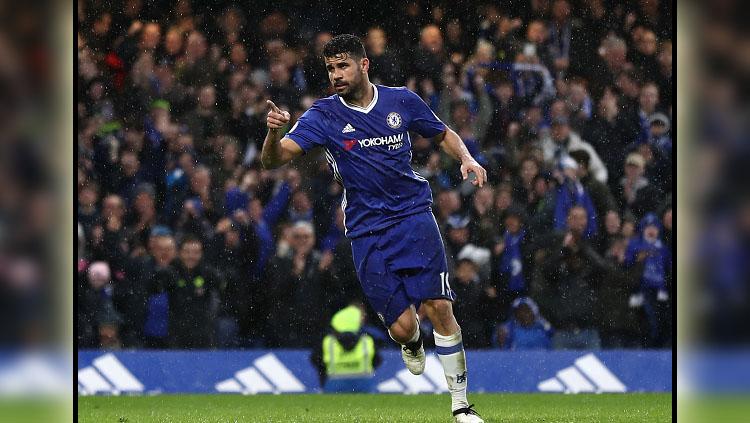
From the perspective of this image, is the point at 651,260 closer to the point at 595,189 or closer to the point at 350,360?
the point at 595,189

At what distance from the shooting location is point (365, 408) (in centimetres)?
891

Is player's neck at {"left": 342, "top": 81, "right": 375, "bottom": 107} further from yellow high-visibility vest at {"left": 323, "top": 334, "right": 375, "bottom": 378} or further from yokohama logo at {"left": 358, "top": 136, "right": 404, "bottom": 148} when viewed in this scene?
yellow high-visibility vest at {"left": 323, "top": 334, "right": 375, "bottom": 378}

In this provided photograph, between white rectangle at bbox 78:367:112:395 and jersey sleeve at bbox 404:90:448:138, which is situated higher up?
jersey sleeve at bbox 404:90:448:138

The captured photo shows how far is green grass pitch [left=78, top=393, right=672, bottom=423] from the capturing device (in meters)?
7.82

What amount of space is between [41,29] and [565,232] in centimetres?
933

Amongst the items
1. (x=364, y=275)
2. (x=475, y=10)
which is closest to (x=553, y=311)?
(x=475, y=10)

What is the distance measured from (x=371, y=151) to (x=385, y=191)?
24 cm

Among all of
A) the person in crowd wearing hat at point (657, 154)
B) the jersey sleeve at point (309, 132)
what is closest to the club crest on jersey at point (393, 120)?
the jersey sleeve at point (309, 132)

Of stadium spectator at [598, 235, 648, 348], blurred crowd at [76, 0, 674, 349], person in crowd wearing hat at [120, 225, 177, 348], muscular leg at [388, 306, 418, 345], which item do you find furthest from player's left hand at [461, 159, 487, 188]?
person in crowd wearing hat at [120, 225, 177, 348]

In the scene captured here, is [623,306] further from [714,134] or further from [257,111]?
[714,134]

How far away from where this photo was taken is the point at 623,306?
10781mm

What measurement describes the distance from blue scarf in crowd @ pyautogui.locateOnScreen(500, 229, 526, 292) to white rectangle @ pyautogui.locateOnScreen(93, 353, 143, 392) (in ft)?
11.6

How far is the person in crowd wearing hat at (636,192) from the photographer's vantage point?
11.1m

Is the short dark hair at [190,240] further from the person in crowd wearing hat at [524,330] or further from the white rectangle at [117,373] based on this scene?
the person in crowd wearing hat at [524,330]
